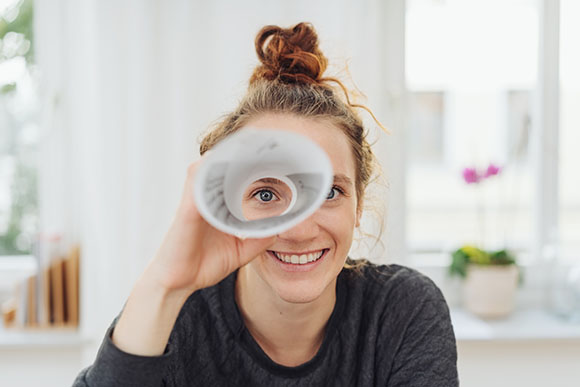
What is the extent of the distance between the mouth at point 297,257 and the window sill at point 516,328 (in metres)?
1.24

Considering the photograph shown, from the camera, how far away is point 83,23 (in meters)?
2.14

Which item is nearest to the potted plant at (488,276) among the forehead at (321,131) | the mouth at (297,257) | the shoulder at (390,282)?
the shoulder at (390,282)

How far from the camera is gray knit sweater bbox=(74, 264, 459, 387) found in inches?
50.0

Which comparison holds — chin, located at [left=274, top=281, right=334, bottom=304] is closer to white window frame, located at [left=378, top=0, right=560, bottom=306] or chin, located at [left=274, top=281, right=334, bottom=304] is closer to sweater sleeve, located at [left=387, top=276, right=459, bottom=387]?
sweater sleeve, located at [left=387, top=276, right=459, bottom=387]

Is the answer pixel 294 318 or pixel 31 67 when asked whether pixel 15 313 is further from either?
pixel 294 318

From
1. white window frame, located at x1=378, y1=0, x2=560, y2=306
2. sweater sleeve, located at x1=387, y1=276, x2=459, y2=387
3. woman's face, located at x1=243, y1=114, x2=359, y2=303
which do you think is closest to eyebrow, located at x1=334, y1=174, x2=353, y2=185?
woman's face, located at x1=243, y1=114, x2=359, y2=303

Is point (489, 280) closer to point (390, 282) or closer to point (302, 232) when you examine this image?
point (390, 282)

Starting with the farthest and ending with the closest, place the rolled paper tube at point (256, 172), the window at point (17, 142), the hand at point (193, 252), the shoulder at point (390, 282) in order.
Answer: the window at point (17, 142), the shoulder at point (390, 282), the hand at point (193, 252), the rolled paper tube at point (256, 172)

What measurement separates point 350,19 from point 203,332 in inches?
50.3

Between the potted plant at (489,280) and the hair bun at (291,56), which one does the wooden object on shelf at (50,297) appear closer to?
the hair bun at (291,56)

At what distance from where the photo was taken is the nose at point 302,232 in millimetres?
1106

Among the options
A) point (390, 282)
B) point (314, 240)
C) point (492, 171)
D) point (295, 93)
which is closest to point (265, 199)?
point (314, 240)

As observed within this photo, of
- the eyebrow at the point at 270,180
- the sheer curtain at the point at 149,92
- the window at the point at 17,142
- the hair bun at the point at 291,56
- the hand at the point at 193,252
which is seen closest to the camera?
the hand at the point at 193,252

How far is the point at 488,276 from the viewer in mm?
2297
